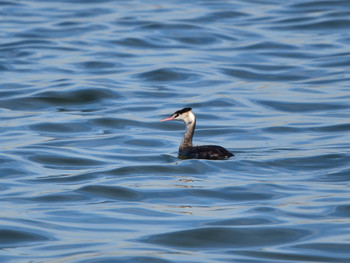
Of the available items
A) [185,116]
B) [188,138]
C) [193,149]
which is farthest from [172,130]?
[193,149]

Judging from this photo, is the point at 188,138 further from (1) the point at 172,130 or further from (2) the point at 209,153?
(1) the point at 172,130

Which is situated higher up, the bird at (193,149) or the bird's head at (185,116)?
the bird's head at (185,116)

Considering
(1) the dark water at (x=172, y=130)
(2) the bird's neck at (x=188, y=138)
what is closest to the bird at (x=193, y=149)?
(2) the bird's neck at (x=188, y=138)

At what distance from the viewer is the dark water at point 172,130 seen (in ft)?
31.3

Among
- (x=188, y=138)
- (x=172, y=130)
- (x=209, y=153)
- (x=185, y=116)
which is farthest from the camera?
(x=172, y=130)

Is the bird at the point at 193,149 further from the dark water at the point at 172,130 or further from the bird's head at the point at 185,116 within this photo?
the dark water at the point at 172,130

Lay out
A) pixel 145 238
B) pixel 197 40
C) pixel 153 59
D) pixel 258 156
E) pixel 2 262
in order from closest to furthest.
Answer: pixel 2 262
pixel 145 238
pixel 258 156
pixel 153 59
pixel 197 40

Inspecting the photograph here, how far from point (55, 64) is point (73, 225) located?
1319 cm

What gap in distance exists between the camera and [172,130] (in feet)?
55.0

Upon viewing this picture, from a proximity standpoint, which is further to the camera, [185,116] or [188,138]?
[185,116]

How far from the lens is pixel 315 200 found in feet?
36.0

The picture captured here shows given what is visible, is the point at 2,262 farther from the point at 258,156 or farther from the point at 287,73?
the point at 287,73

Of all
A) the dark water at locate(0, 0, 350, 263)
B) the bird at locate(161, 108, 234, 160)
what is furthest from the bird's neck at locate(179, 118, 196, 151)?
the dark water at locate(0, 0, 350, 263)

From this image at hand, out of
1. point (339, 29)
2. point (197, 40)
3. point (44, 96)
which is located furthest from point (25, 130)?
point (339, 29)
